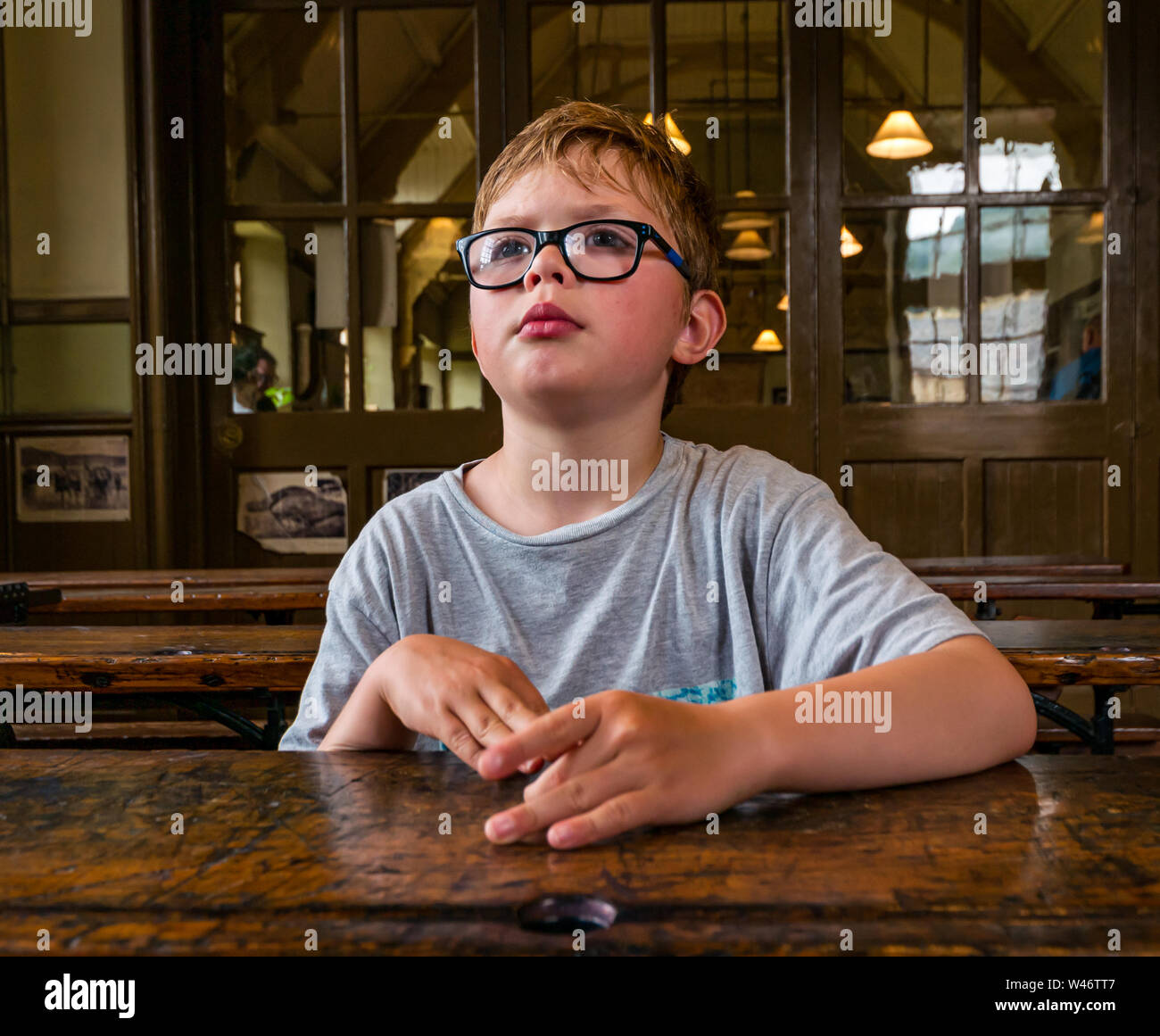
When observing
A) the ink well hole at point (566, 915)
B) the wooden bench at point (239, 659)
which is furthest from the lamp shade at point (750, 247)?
the ink well hole at point (566, 915)

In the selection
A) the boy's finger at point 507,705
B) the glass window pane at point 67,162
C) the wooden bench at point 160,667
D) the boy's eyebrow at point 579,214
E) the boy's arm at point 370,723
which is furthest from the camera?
the glass window pane at point 67,162

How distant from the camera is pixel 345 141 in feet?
11.5

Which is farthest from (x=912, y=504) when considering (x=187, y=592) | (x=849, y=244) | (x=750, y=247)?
(x=187, y=592)

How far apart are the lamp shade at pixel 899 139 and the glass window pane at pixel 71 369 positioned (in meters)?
2.49

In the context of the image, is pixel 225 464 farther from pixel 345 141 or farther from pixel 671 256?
pixel 671 256

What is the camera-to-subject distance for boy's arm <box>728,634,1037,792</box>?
0.60m

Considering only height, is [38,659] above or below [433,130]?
below

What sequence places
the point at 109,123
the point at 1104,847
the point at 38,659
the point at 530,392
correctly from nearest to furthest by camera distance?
the point at 1104,847 → the point at 530,392 → the point at 38,659 → the point at 109,123

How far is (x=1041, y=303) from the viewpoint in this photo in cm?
347

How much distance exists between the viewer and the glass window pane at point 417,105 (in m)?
3.51

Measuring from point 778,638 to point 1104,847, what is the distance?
502 mm

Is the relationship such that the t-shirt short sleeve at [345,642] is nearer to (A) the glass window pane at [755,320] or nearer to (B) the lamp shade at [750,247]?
(A) the glass window pane at [755,320]
